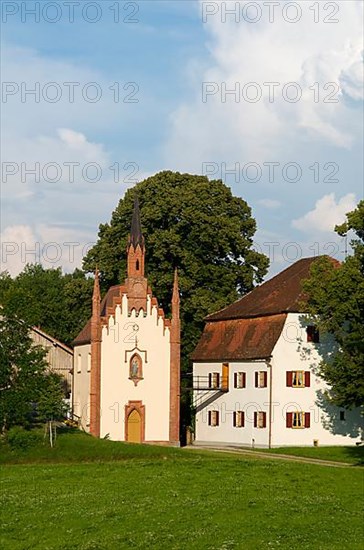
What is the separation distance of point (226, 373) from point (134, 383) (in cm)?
637

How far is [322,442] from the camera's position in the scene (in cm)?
6116

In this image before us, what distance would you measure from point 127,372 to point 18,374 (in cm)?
857

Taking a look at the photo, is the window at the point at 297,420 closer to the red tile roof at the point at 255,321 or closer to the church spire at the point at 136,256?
the red tile roof at the point at 255,321

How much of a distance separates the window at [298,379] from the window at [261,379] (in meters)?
1.35

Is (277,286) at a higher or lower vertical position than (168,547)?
higher

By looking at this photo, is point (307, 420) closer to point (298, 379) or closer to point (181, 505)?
point (298, 379)

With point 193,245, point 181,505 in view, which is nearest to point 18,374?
point 193,245

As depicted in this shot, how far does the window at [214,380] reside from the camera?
2638 inches

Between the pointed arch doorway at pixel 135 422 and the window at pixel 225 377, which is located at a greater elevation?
the window at pixel 225 377

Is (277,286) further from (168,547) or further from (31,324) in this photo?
(168,547)

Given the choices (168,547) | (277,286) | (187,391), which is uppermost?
(277,286)

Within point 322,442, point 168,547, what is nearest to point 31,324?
point 322,442

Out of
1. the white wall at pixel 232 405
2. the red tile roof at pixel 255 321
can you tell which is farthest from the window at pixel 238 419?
the red tile roof at pixel 255 321

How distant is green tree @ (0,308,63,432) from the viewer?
56000 mm
